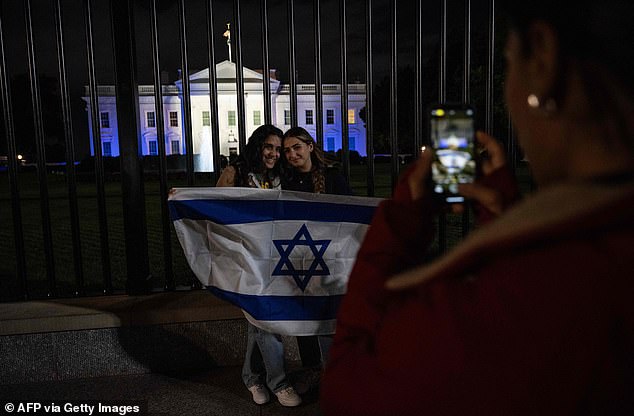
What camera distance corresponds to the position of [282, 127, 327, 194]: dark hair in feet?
13.0

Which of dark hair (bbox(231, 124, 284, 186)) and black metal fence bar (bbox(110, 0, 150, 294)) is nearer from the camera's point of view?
black metal fence bar (bbox(110, 0, 150, 294))

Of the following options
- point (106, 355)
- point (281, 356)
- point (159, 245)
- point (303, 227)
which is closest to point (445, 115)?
point (303, 227)

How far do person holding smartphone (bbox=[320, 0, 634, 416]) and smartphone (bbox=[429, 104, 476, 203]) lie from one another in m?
0.28

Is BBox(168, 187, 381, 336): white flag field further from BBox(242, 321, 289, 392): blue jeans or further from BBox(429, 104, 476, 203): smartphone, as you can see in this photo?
BBox(429, 104, 476, 203): smartphone

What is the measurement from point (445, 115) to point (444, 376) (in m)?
0.67

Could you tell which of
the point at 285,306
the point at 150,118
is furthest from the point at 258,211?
the point at 150,118

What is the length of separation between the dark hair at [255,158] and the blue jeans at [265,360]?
1.13 meters

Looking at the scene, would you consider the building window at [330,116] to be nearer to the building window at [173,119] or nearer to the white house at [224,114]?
the white house at [224,114]

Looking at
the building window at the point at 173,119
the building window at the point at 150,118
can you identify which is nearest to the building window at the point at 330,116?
the building window at the point at 173,119

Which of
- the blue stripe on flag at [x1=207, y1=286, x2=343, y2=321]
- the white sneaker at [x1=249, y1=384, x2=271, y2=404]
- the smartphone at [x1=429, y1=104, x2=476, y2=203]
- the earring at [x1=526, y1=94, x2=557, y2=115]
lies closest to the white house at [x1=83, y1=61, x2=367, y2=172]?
the white sneaker at [x1=249, y1=384, x2=271, y2=404]

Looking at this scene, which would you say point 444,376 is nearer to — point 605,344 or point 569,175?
point 605,344

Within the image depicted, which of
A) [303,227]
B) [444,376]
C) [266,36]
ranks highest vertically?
[266,36]

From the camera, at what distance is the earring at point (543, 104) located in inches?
29.9

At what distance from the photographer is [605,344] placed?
2.30ft
